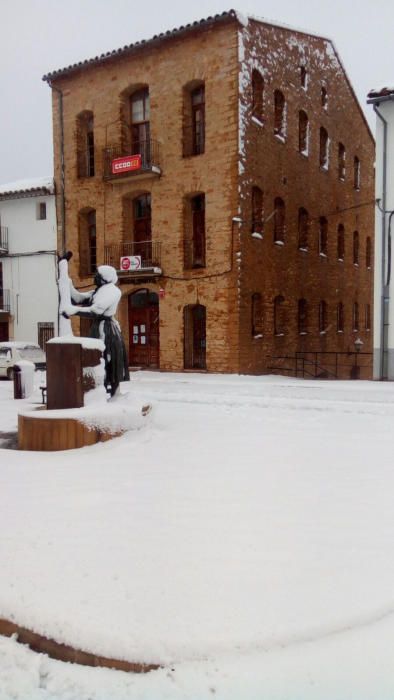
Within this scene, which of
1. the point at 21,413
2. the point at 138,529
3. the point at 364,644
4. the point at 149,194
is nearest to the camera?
the point at 364,644

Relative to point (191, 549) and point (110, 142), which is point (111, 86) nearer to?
point (110, 142)

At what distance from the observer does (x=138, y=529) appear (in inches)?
156

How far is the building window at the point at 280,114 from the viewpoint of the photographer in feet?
67.8

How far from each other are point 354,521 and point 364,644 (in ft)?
5.09

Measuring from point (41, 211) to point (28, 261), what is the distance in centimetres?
221

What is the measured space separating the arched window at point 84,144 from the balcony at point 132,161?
4.34ft

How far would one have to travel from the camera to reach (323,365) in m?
23.1

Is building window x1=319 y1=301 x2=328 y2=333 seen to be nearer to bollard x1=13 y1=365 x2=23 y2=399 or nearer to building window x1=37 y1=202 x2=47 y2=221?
building window x1=37 y1=202 x2=47 y2=221

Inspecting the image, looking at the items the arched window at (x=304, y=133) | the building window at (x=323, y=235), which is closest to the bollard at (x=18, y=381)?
the arched window at (x=304, y=133)

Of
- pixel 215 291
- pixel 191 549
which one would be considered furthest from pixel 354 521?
pixel 215 291

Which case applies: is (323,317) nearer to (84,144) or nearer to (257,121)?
(257,121)

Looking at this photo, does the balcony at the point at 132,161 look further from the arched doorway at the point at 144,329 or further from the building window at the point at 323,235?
the building window at the point at 323,235

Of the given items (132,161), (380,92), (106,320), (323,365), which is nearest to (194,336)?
(323,365)

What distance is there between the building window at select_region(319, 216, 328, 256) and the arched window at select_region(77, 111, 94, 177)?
9763 millimetres
